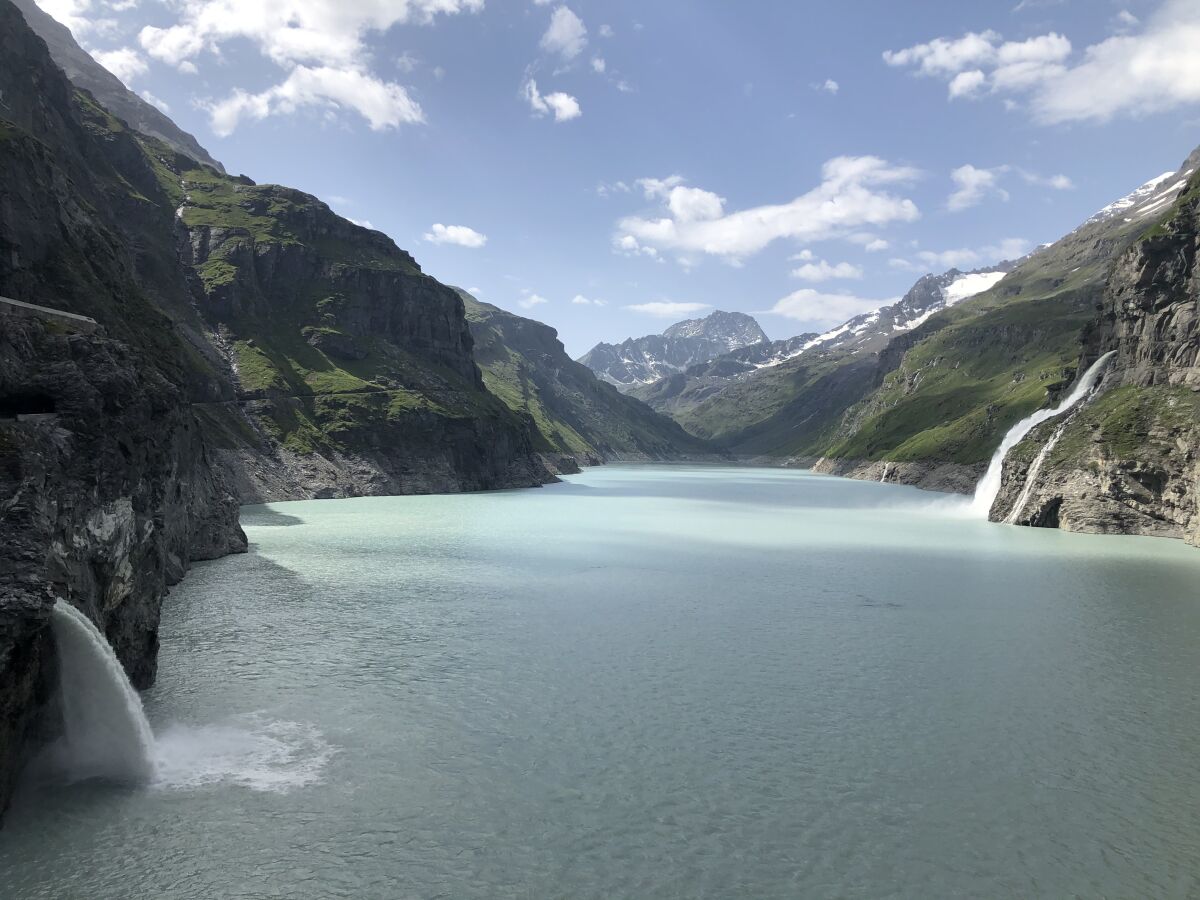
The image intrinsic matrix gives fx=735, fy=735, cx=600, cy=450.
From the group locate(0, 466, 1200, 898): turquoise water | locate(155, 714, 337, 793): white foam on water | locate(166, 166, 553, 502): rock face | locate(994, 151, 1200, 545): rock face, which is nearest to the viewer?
locate(0, 466, 1200, 898): turquoise water

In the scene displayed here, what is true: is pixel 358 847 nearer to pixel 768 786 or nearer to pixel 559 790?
pixel 559 790

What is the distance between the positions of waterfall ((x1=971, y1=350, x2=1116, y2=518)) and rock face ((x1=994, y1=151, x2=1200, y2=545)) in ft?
9.78

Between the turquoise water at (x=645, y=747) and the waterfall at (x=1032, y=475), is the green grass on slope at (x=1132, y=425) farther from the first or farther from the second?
the turquoise water at (x=645, y=747)

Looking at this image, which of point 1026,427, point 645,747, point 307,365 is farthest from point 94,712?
point 307,365

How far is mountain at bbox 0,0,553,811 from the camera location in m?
21.1

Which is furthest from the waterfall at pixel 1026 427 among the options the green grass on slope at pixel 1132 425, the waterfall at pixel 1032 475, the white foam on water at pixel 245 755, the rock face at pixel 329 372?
the white foam on water at pixel 245 755

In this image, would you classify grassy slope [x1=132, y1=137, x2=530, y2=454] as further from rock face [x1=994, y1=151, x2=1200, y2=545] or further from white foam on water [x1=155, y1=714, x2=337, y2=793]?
white foam on water [x1=155, y1=714, x2=337, y2=793]

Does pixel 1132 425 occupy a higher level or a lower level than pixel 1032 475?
higher

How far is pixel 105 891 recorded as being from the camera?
1445cm

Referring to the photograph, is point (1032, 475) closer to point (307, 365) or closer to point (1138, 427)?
point (1138, 427)

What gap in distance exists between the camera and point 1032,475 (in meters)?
93.2

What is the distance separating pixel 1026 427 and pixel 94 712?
127 m

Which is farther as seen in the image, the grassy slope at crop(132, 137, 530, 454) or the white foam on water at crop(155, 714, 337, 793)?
the grassy slope at crop(132, 137, 530, 454)

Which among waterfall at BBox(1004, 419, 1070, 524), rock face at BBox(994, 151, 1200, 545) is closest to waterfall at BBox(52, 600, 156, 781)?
rock face at BBox(994, 151, 1200, 545)
